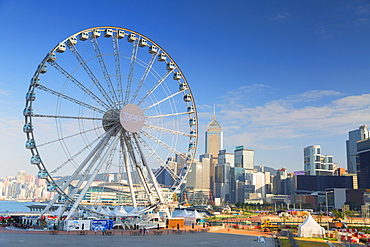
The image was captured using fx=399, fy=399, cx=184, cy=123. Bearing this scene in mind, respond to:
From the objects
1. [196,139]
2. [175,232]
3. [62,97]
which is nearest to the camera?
[62,97]

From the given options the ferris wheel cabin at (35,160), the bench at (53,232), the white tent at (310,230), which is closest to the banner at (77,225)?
the bench at (53,232)

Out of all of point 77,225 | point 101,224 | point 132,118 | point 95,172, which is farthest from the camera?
point 132,118

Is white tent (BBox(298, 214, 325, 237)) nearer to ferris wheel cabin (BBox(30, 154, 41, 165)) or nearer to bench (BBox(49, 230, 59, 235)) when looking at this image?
bench (BBox(49, 230, 59, 235))

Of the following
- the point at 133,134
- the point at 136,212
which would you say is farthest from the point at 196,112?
the point at 136,212

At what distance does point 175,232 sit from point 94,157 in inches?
591

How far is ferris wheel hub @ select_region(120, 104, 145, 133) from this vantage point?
55094mm

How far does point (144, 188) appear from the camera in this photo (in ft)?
195

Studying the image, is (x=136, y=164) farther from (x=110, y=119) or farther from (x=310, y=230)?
(x=310, y=230)

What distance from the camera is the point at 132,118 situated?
55.9 meters

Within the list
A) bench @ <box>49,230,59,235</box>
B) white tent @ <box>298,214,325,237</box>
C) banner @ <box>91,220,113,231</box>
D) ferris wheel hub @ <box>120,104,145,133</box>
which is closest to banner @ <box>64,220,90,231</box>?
banner @ <box>91,220,113,231</box>

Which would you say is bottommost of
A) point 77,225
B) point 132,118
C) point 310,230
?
point 310,230

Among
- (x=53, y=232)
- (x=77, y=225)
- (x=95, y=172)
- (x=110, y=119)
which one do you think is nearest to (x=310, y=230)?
(x=95, y=172)

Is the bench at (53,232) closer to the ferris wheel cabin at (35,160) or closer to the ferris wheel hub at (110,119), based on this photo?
the ferris wheel cabin at (35,160)

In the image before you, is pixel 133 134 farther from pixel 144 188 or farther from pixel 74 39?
pixel 74 39
